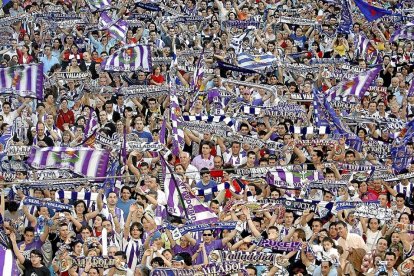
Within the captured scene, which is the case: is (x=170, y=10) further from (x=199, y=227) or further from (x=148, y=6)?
(x=199, y=227)

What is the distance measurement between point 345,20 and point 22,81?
793 centimetres

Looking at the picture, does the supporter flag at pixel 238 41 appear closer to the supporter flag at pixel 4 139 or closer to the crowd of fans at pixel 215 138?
the crowd of fans at pixel 215 138

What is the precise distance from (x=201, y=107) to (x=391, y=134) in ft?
10.4

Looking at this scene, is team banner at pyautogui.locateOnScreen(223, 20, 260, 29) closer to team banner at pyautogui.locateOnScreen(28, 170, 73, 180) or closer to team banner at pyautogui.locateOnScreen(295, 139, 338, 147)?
team banner at pyautogui.locateOnScreen(295, 139, 338, 147)

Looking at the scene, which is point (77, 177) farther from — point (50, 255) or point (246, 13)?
point (246, 13)

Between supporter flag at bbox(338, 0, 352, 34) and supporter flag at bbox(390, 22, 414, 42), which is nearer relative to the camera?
supporter flag at bbox(338, 0, 352, 34)

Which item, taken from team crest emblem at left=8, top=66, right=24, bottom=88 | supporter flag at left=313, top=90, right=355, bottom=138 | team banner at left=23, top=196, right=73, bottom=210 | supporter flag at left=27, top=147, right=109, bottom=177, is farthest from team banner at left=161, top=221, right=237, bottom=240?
team crest emblem at left=8, top=66, right=24, bottom=88

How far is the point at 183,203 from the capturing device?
77.6 ft

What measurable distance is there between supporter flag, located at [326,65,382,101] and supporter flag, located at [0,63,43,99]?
4873 mm

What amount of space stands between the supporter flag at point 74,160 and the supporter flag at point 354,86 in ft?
18.0

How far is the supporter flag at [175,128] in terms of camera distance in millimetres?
26438

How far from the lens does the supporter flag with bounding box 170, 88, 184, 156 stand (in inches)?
1041

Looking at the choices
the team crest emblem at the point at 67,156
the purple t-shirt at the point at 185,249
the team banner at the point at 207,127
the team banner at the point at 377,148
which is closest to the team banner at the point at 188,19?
the team banner at the point at 207,127

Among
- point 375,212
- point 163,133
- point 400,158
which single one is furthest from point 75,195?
point 400,158
